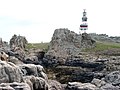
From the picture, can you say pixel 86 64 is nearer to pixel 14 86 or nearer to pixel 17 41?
pixel 17 41

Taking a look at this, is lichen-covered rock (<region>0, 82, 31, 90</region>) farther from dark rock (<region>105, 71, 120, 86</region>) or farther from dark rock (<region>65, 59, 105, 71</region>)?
dark rock (<region>65, 59, 105, 71</region>)

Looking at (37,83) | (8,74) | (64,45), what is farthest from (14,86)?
(64,45)

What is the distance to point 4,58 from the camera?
80.2m

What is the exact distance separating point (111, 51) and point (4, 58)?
382 ft

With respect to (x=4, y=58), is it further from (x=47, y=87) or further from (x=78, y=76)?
(x=78, y=76)

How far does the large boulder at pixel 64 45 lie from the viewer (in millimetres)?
175000

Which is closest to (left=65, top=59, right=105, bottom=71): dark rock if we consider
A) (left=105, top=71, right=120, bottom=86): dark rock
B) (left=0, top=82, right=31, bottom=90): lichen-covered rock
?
(left=105, top=71, right=120, bottom=86): dark rock

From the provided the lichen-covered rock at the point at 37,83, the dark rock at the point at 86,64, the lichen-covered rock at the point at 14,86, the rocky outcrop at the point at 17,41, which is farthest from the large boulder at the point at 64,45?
the lichen-covered rock at the point at 14,86

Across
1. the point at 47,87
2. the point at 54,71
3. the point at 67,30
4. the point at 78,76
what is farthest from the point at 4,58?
the point at 67,30

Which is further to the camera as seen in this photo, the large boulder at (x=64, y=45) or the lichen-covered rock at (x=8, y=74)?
the large boulder at (x=64, y=45)

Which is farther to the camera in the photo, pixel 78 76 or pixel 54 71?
pixel 54 71

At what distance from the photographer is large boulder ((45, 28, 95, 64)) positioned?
175 metres

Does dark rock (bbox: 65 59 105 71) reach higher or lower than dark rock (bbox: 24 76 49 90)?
lower

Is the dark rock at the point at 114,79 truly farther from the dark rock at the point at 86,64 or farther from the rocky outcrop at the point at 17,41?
the rocky outcrop at the point at 17,41
